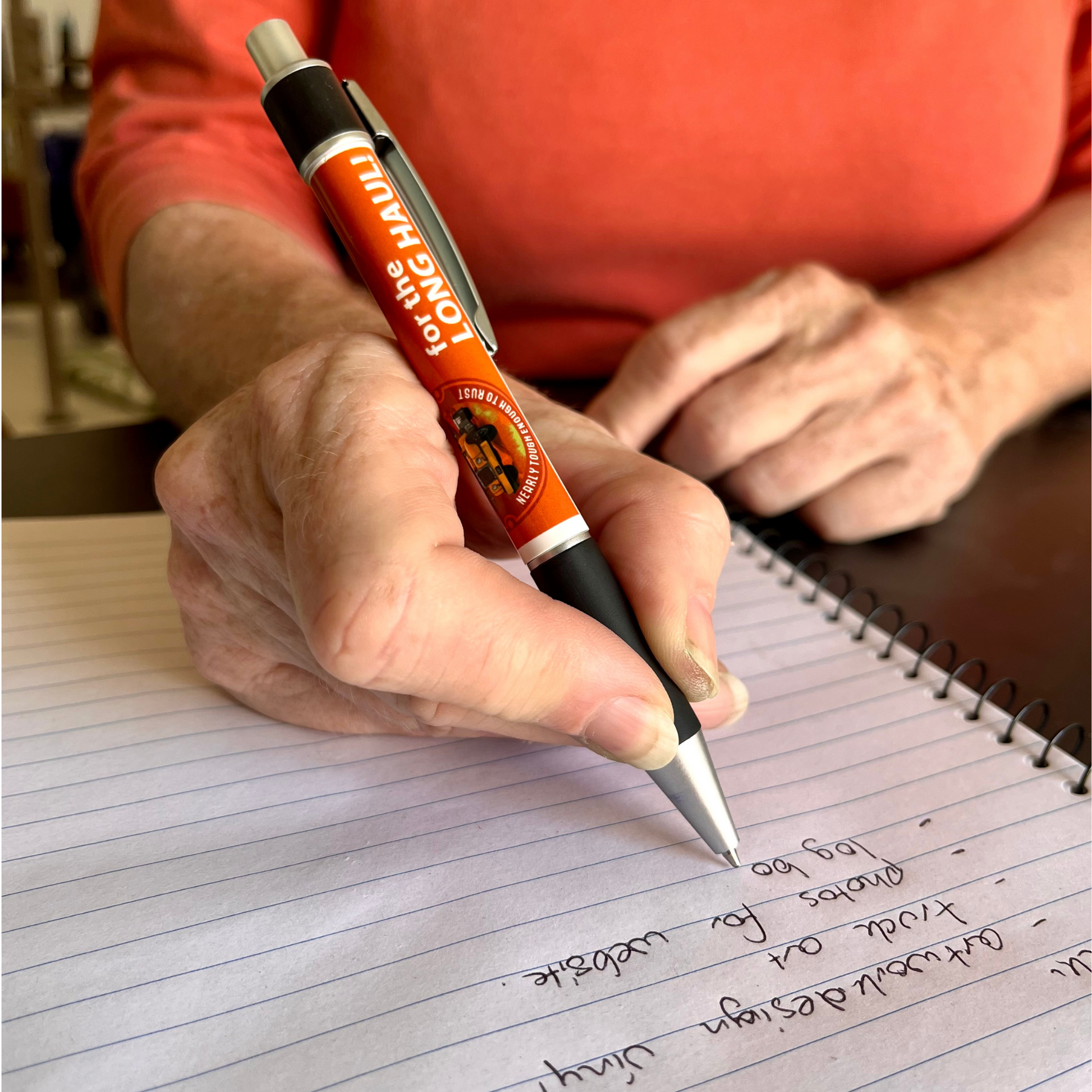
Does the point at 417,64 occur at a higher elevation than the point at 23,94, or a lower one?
Result: higher

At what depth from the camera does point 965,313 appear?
70cm

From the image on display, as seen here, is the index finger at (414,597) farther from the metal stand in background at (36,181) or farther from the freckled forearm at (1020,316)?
the metal stand in background at (36,181)

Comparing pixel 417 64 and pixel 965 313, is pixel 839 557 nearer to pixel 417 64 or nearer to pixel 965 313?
pixel 965 313

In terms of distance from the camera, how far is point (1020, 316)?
72 centimetres

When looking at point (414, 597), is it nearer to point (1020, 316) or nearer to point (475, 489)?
point (475, 489)

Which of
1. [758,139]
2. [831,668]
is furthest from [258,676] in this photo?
[758,139]

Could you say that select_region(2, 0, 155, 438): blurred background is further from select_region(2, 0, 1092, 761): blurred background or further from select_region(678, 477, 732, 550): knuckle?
select_region(678, 477, 732, 550): knuckle

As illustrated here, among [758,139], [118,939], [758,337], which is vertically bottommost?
[118,939]

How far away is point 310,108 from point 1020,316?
58 centimetres

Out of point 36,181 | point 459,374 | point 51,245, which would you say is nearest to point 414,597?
point 459,374

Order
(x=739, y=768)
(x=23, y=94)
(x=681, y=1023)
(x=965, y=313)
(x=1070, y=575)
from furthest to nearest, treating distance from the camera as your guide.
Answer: (x=23, y=94) → (x=965, y=313) → (x=1070, y=575) → (x=739, y=768) → (x=681, y=1023)

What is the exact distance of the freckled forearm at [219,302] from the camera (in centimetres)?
49

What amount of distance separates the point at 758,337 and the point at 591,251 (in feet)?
0.64


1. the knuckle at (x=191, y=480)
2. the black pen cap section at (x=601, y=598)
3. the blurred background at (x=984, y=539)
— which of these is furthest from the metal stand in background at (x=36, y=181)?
the black pen cap section at (x=601, y=598)
